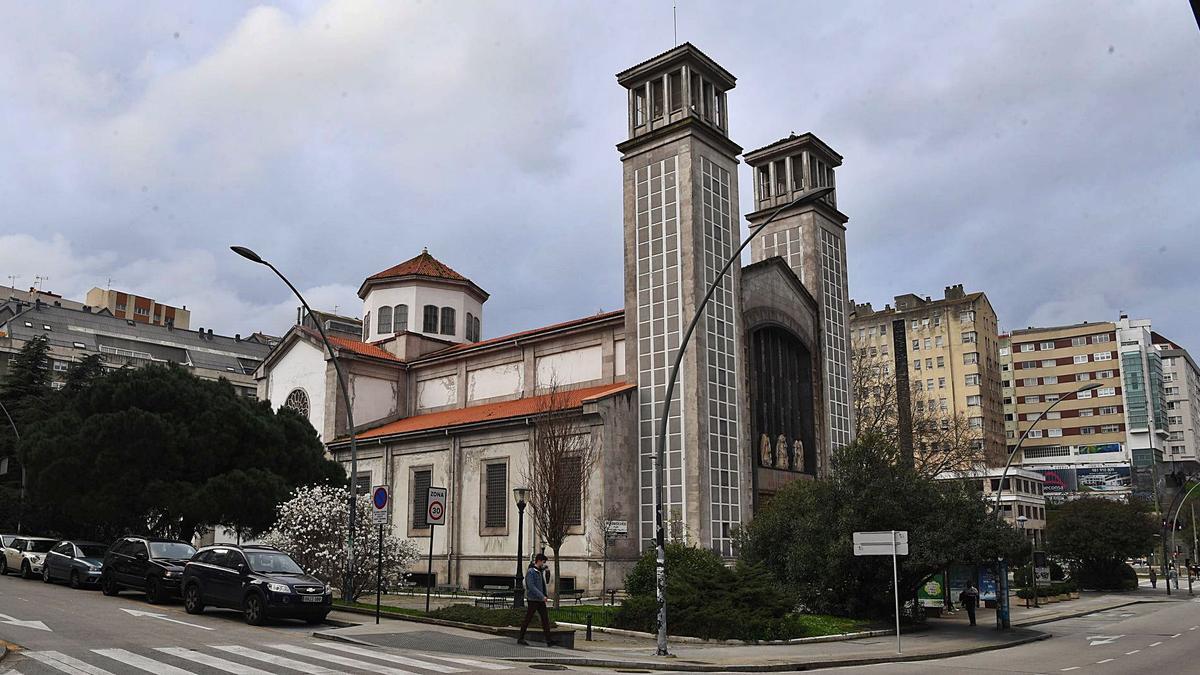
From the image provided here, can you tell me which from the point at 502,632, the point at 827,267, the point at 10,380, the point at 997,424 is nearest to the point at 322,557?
the point at 502,632

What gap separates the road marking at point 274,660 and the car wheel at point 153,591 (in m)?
9.10

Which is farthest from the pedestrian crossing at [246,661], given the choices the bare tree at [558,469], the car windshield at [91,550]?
the car windshield at [91,550]

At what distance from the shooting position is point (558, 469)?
2925 centimetres

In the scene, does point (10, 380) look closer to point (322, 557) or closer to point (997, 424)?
point (322, 557)

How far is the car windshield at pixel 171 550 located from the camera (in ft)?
80.5

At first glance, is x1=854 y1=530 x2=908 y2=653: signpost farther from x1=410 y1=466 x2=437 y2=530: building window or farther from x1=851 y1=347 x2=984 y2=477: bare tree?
x1=851 y1=347 x2=984 y2=477: bare tree

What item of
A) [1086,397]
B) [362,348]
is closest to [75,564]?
[362,348]

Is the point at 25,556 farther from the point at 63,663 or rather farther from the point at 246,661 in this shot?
the point at 246,661

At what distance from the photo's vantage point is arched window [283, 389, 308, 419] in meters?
47.7

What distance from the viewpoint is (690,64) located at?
125 feet

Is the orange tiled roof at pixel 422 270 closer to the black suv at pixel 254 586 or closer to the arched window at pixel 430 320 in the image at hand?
the arched window at pixel 430 320

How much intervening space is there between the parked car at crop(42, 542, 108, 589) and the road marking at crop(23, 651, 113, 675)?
13319 mm

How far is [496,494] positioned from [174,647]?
21.8 m

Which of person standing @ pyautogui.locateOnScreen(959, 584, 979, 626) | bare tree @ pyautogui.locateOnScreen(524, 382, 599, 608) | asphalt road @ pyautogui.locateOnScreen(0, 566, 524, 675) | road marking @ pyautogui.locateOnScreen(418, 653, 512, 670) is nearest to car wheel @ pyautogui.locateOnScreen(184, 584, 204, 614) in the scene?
asphalt road @ pyautogui.locateOnScreen(0, 566, 524, 675)
